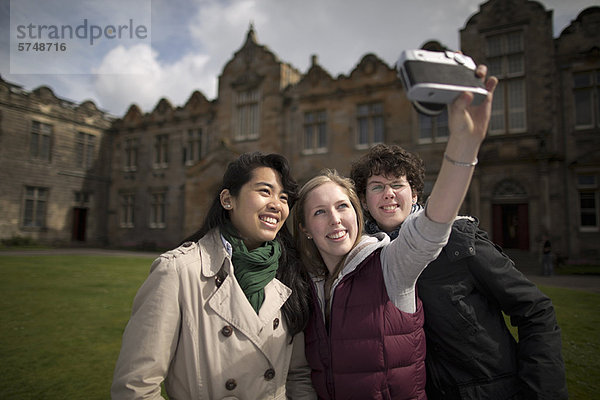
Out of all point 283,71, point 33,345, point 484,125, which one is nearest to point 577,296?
point 484,125

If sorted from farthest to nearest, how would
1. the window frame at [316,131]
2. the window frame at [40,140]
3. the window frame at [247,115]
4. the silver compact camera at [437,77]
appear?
1. the window frame at [40,140]
2. the window frame at [247,115]
3. the window frame at [316,131]
4. the silver compact camera at [437,77]

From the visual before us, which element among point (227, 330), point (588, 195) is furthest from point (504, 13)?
point (227, 330)

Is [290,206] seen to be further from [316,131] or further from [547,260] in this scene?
[316,131]

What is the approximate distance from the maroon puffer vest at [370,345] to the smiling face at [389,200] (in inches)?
17.5

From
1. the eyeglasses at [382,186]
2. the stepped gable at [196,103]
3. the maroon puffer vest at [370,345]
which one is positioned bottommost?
the maroon puffer vest at [370,345]

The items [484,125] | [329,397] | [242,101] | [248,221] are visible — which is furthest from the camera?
[242,101]

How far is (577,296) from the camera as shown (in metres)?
7.84

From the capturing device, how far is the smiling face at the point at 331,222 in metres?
2.15

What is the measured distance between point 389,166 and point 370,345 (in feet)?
3.78

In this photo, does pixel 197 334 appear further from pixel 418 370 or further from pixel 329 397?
pixel 418 370

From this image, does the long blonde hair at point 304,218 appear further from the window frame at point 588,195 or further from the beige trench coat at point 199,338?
the window frame at point 588,195

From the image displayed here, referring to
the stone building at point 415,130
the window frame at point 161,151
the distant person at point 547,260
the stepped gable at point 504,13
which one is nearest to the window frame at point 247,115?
the stone building at point 415,130

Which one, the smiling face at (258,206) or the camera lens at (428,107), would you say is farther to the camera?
the smiling face at (258,206)

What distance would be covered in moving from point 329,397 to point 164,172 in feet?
86.1
